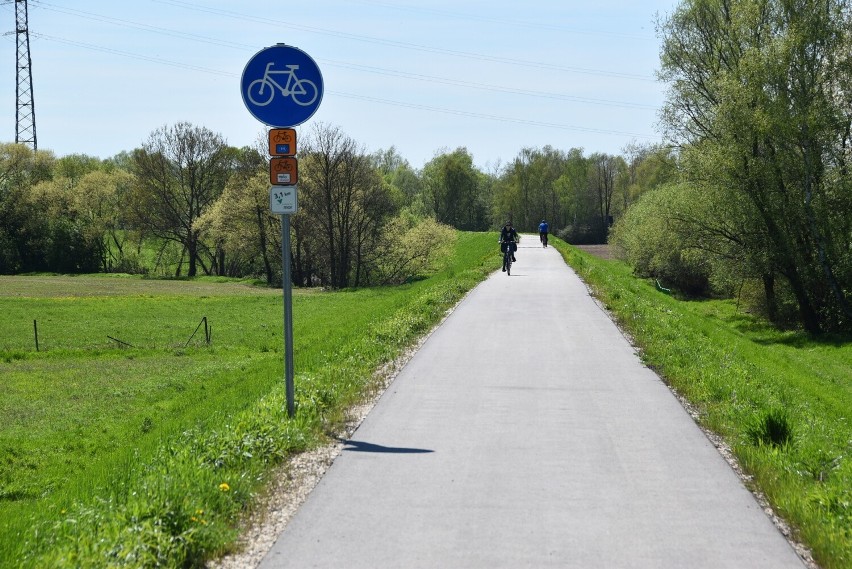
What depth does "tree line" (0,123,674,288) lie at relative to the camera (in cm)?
5659

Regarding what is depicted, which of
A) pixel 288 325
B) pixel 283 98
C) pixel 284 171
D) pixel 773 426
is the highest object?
pixel 283 98

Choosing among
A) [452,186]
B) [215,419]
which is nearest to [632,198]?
[452,186]

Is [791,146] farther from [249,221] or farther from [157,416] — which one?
[249,221]

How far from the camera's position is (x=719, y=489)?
6.12 metres

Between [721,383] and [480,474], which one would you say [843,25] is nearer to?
[721,383]

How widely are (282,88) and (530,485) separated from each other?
4.21 meters

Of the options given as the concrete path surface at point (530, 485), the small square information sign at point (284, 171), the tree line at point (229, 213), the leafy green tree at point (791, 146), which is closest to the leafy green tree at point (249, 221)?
the tree line at point (229, 213)

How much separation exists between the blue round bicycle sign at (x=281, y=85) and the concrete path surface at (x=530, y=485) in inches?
119

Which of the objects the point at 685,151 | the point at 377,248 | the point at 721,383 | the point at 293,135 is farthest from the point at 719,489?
the point at 377,248

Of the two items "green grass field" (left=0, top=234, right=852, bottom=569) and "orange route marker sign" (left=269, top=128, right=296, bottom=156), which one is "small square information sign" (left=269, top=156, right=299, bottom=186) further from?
"green grass field" (left=0, top=234, right=852, bottom=569)

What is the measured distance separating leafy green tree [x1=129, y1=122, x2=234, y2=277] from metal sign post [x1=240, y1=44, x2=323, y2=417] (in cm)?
6607

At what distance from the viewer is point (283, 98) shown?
25.5 feet

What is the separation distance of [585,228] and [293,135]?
102 meters

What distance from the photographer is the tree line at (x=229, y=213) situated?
56.6m
